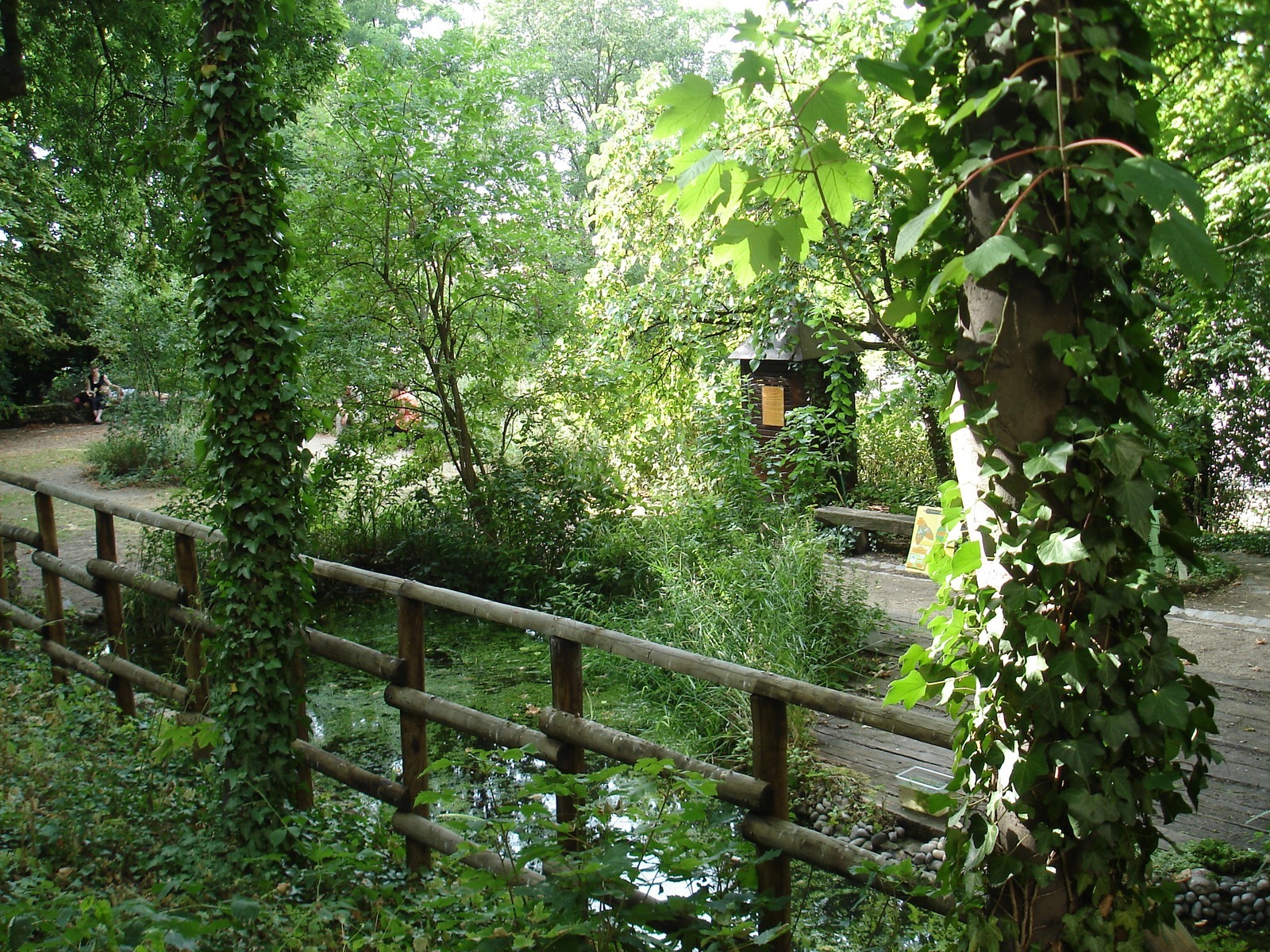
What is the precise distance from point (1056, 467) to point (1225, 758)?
2956 mm

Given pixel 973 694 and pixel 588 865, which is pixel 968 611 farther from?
pixel 588 865

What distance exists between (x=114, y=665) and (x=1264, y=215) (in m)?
5.67

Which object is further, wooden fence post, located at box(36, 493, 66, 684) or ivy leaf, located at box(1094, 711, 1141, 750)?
wooden fence post, located at box(36, 493, 66, 684)

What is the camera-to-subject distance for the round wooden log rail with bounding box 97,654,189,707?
4.47 metres

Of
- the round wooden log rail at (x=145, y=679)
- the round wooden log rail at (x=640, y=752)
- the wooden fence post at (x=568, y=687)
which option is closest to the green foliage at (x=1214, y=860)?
the round wooden log rail at (x=640, y=752)

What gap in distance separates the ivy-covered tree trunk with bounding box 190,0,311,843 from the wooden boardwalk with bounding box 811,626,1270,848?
278 centimetres

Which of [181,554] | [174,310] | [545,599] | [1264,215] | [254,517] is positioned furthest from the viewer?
[174,310]

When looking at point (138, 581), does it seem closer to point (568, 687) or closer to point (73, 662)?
point (73, 662)

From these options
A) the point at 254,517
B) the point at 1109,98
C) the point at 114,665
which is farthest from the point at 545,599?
the point at 1109,98

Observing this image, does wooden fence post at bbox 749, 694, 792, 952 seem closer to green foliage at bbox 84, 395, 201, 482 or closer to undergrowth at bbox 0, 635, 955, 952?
undergrowth at bbox 0, 635, 955, 952

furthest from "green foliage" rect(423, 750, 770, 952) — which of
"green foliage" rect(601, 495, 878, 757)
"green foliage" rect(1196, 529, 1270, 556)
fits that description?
"green foliage" rect(1196, 529, 1270, 556)

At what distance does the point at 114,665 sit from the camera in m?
4.88

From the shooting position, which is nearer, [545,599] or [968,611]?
[968,611]

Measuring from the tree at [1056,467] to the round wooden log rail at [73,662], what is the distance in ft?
15.8
